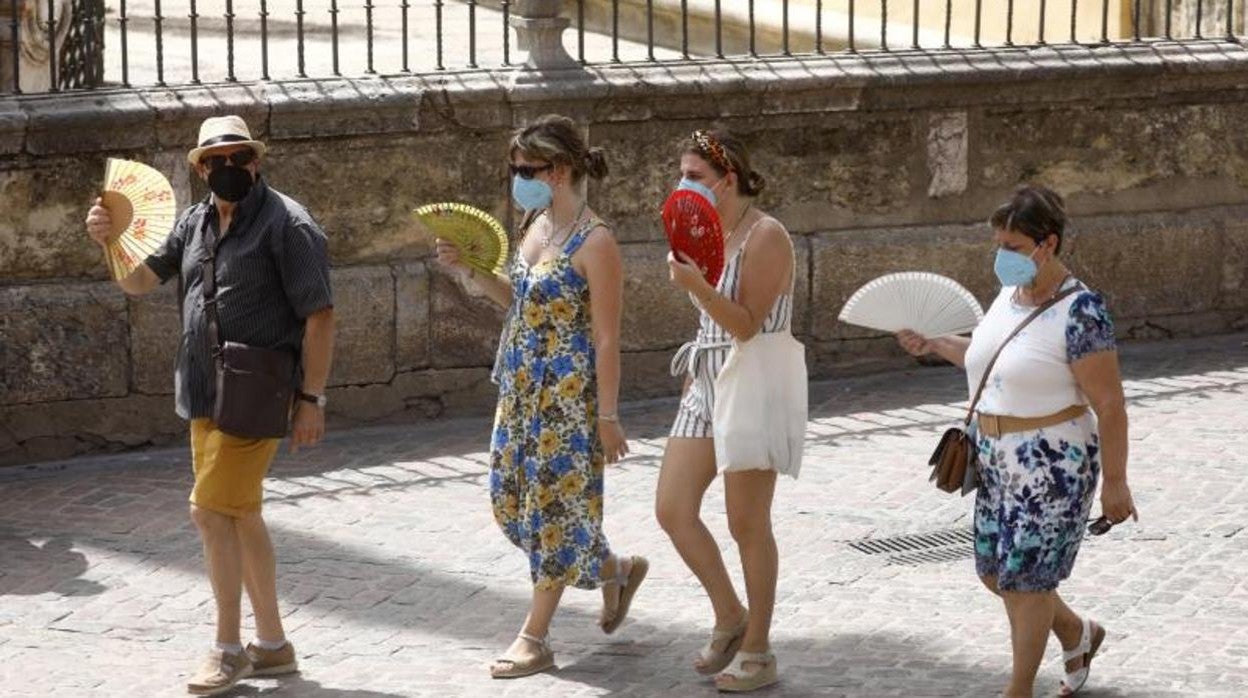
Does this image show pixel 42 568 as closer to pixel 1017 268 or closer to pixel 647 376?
pixel 647 376

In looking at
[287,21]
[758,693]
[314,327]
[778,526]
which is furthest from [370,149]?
[287,21]

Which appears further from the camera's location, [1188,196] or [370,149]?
[1188,196]

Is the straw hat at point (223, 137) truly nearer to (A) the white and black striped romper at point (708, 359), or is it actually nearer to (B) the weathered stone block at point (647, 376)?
(A) the white and black striped romper at point (708, 359)

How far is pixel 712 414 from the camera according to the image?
22.9 ft

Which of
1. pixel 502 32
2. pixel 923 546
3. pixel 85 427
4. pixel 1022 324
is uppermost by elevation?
pixel 502 32

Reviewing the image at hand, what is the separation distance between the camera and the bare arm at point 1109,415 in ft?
20.8

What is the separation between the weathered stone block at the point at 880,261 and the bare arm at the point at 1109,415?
462 centimetres

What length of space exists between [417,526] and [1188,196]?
4723mm

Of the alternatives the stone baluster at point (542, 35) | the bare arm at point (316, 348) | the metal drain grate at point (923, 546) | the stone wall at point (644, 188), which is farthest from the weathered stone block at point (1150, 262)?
the bare arm at point (316, 348)

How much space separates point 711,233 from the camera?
6.70 meters

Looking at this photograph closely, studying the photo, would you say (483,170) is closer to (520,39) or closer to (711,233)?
(520,39)

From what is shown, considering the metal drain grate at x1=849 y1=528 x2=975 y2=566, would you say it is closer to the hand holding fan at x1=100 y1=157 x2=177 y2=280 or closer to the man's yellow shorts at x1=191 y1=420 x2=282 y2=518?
the man's yellow shorts at x1=191 y1=420 x2=282 y2=518

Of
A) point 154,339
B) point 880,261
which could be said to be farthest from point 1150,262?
point 154,339

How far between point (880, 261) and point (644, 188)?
1.21m
